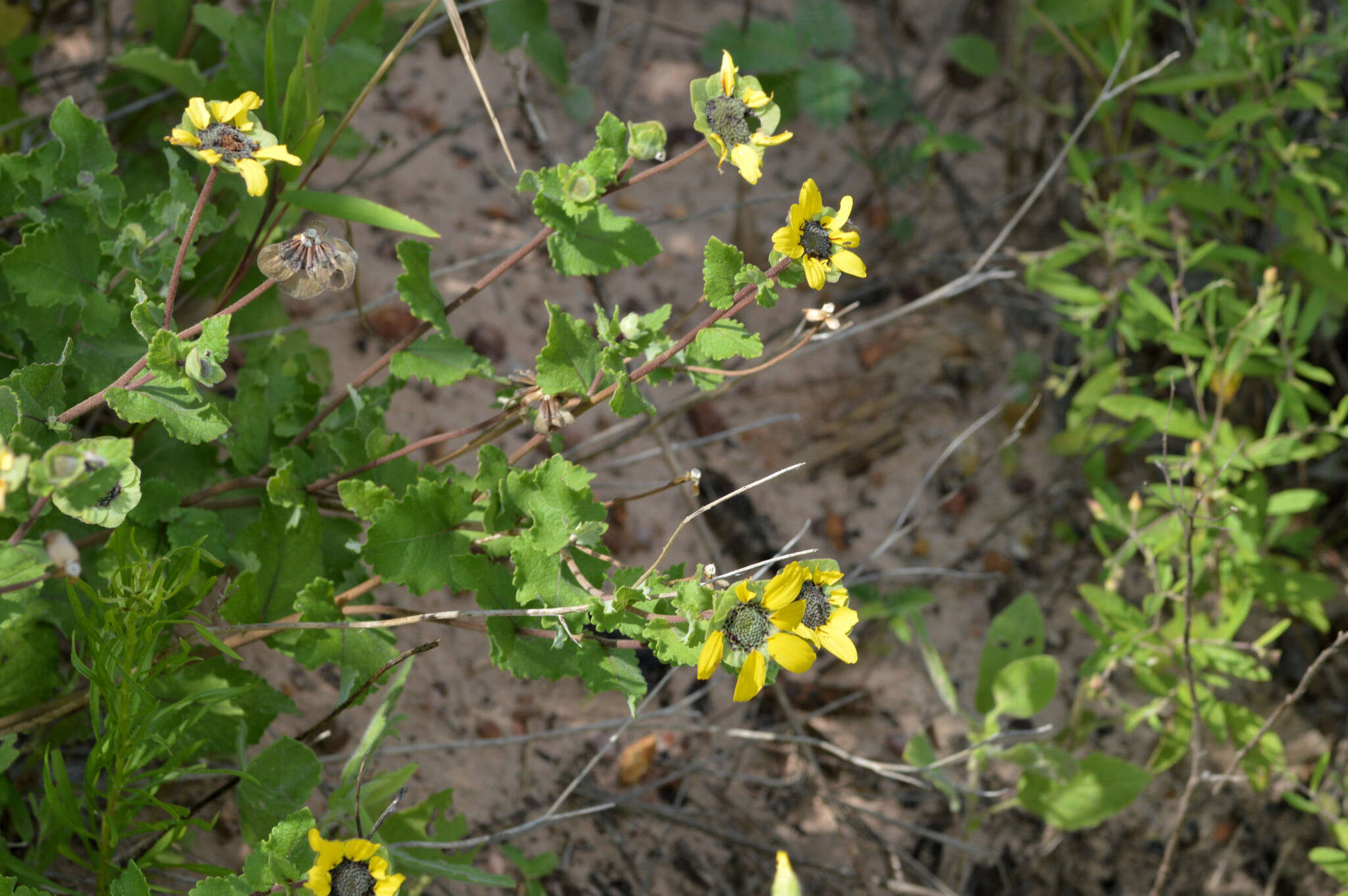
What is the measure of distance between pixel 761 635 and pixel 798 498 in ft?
5.00

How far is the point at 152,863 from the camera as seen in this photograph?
143 centimetres

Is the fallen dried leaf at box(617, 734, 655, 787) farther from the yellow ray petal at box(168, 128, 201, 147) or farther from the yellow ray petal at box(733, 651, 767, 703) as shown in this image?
the yellow ray petal at box(168, 128, 201, 147)

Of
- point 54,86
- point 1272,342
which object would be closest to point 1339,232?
point 1272,342

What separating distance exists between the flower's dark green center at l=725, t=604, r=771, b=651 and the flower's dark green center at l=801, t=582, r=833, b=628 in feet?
0.25

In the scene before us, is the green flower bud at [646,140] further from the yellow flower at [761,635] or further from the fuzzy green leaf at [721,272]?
the yellow flower at [761,635]

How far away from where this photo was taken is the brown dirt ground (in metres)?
2.07

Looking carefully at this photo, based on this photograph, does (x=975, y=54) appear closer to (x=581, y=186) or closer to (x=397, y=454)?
(x=581, y=186)

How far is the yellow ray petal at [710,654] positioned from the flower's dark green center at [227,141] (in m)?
0.76

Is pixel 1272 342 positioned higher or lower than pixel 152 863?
higher

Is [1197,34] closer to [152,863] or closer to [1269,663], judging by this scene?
[1269,663]

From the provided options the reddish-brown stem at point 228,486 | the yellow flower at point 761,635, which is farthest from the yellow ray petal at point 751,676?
the reddish-brown stem at point 228,486

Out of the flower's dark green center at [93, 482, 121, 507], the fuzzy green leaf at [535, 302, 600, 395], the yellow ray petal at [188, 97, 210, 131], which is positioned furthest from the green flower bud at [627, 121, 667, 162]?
the flower's dark green center at [93, 482, 121, 507]

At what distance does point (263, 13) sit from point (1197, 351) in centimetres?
195

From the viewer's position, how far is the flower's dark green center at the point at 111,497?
1092 millimetres
